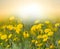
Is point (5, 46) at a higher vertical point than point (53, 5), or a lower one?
lower

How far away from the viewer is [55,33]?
1.51 metres

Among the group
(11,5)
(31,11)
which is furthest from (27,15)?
(11,5)

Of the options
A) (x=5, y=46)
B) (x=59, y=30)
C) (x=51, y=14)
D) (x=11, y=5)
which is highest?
(x=11, y=5)

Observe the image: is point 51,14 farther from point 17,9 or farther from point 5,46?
point 5,46

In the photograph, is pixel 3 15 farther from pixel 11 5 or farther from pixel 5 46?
pixel 5 46

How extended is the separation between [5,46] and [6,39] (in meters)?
0.06

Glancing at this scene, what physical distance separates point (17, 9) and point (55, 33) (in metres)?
0.40

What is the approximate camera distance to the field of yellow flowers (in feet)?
4.97

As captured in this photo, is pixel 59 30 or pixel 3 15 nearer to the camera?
pixel 59 30

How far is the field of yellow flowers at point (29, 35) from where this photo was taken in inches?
59.6

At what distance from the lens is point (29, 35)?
1.55 m

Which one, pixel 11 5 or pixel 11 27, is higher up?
pixel 11 5

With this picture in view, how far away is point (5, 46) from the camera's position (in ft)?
5.18

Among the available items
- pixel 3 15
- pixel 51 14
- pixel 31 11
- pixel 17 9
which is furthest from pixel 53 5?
pixel 3 15
